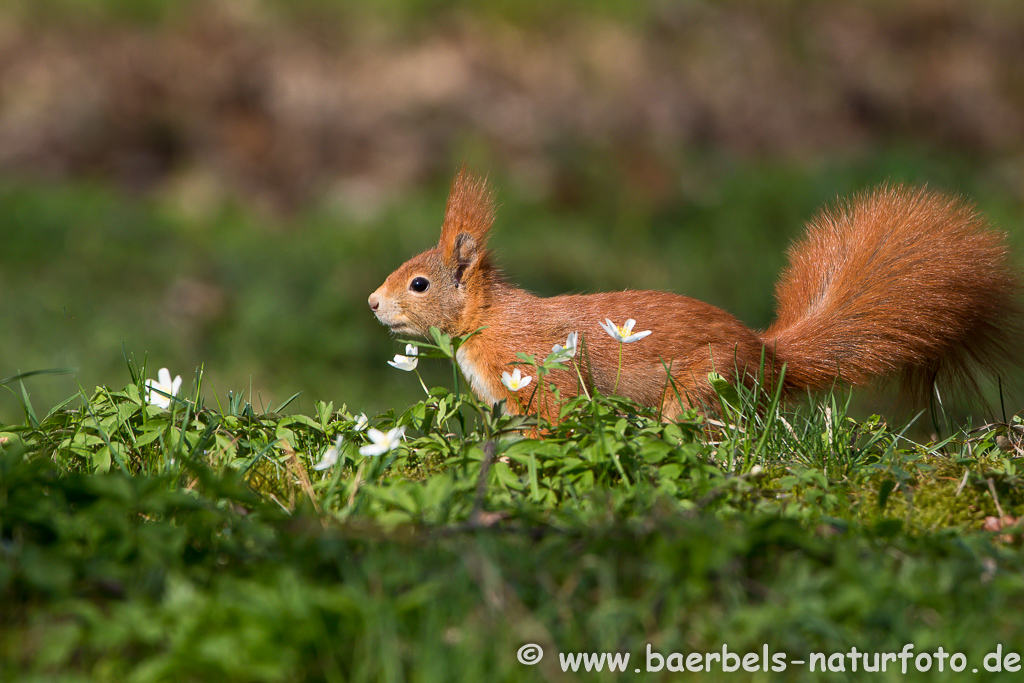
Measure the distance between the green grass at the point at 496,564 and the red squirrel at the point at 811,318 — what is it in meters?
0.62

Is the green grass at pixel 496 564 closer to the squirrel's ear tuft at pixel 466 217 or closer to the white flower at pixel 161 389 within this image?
the white flower at pixel 161 389

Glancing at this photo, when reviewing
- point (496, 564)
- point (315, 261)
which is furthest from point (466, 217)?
point (315, 261)

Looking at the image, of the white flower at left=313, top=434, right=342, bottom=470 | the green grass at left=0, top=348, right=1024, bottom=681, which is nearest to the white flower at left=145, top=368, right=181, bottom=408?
the green grass at left=0, top=348, right=1024, bottom=681

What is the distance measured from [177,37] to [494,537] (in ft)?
29.1

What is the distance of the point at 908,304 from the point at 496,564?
1905 millimetres

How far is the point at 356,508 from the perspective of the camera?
2.06 metres

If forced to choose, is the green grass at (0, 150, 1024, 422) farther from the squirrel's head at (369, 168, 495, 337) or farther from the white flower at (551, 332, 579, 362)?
the white flower at (551, 332, 579, 362)

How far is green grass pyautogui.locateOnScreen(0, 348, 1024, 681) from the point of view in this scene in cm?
150

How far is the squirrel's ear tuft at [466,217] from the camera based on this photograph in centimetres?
330

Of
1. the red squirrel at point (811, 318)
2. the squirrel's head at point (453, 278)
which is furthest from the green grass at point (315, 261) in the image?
the red squirrel at point (811, 318)

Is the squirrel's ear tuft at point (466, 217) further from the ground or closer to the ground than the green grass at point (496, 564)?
further from the ground

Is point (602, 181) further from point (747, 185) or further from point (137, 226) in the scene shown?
point (137, 226)

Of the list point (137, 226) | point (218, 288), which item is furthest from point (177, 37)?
point (218, 288)

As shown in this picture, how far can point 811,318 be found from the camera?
3086 millimetres
